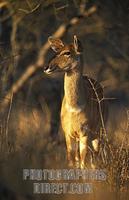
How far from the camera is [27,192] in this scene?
9602 mm

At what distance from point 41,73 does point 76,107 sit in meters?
5.56

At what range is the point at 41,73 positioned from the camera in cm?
1576

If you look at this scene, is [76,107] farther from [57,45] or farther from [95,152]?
[57,45]

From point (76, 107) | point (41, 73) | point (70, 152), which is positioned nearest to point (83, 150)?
point (70, 152)

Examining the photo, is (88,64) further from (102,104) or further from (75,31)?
(102,104)

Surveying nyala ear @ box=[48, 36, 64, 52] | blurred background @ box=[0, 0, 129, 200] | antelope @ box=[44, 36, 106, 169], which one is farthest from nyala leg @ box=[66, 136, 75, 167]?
nyala ear @ box=[48, 36, 64, 52]

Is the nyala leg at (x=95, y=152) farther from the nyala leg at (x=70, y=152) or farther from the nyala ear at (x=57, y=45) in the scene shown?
the nyala ear at (x=57, y=45)

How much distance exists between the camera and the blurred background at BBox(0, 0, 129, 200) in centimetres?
1085

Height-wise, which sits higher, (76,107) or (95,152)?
(76,107)

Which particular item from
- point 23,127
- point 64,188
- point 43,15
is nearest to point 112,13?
point 43,15

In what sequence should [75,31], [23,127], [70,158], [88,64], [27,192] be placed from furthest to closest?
[88,64]
[75,31]
[23,127]
[70,158]
[27,192]

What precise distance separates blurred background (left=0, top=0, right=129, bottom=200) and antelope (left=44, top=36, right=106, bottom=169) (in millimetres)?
437

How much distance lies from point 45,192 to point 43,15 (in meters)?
6.54

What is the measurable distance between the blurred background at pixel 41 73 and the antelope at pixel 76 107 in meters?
0.44
